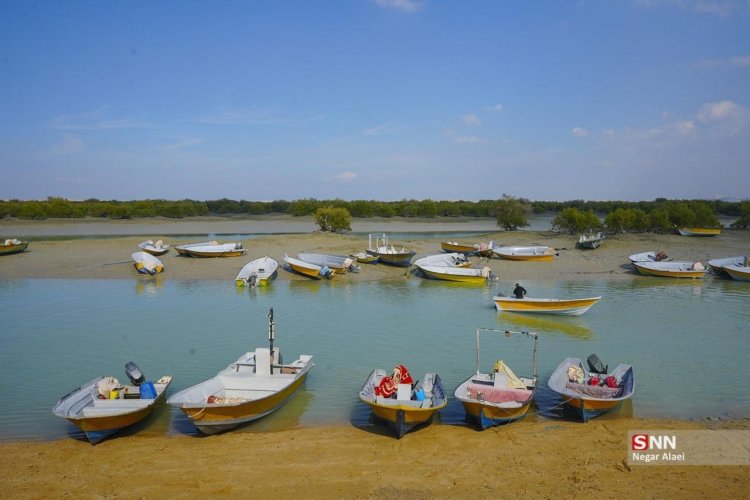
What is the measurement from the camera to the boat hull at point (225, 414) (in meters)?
11.4

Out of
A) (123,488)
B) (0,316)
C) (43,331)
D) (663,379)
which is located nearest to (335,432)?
(123,488)

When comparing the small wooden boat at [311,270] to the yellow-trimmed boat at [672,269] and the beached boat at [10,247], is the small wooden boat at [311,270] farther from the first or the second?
the beached boat at [10,247]

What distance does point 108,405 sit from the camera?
11.7 meters

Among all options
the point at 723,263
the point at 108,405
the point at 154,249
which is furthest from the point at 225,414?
the point at 723,263

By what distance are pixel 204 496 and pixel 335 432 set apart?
3382 millimetres

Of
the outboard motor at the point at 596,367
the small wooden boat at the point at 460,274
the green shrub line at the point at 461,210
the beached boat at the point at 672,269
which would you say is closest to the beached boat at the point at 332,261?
the small wooden boat at the point at 460,274

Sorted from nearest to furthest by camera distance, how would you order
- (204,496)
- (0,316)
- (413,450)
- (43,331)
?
(204,496) < (413,450) < (43,331) < (0,316)

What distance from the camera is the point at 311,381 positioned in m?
15.3

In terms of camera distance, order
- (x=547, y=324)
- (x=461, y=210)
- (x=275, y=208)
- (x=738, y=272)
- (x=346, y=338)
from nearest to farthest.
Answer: (x=346, y=338), (x=547, y=324), (x=738, y=272), (x=461, y=210), (x=275, y=208)

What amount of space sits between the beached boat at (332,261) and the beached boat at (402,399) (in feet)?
71.2

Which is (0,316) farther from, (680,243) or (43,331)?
(680,243)

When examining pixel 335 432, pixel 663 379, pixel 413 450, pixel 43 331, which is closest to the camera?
pixel 413 450

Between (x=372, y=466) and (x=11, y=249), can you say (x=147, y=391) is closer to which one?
(x=372, y=466)

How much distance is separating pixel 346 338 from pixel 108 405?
9.63m
